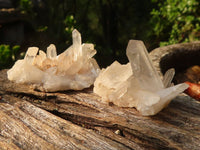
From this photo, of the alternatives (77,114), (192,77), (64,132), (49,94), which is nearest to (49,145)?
(64,132)

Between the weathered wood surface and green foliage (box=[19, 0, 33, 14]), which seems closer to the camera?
the weathered wood surface

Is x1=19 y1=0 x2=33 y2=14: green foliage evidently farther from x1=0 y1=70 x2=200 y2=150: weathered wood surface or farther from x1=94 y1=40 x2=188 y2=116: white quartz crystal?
x1=94 y1=40 x2=188 y2=116: white quartz crystal

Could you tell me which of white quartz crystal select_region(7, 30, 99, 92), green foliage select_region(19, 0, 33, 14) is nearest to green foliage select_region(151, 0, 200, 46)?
green foliage select_region(19, 0, 33, 14)

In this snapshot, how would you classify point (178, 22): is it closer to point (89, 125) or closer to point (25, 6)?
point (25, 6)

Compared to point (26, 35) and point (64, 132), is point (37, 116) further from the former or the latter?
point (26, 35)

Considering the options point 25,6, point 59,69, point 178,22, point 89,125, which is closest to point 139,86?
point 89,125

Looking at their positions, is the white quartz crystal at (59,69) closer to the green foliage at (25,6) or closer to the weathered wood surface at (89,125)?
the weathered wood surface at (89,125)
